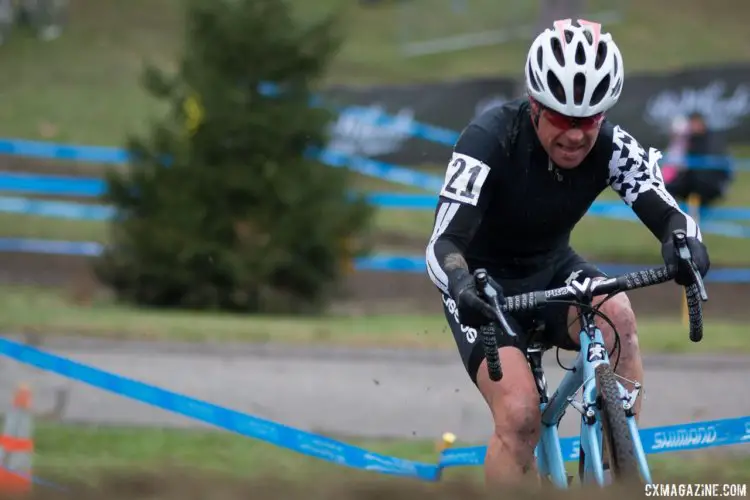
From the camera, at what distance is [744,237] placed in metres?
20.8

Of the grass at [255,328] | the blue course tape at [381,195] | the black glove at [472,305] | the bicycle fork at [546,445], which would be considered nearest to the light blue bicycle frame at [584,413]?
the bicycle fork at [546,445]

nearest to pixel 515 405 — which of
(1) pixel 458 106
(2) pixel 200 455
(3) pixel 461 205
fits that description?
(3) pixel 461 205

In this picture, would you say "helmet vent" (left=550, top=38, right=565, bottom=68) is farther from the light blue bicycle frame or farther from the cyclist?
the light blue bicycle frame

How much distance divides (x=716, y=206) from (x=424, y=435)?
15.5 m

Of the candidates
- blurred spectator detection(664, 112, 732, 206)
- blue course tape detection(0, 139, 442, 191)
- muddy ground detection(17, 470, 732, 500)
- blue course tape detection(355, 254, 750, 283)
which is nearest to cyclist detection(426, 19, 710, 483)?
muddy ground detection(17, 470, 732, 500)

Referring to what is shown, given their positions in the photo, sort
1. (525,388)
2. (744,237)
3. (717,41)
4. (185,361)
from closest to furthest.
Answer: (525,388) → (185,361) → (744,237) → (717,41)

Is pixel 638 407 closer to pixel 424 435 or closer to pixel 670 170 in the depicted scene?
pixel 424 435

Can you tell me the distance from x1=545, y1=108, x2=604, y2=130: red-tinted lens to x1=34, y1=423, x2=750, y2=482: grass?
8.29 ft

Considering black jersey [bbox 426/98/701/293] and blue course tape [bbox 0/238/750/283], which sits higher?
blue course tape [bbox 0/238/750/283]

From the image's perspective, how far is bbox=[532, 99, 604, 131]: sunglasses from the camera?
519 centimetres

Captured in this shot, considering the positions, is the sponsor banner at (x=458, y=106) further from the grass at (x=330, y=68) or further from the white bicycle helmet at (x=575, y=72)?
the white bicycle helmet at (x=575, y=72)

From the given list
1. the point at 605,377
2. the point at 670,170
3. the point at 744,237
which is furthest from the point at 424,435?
the point at 744,237

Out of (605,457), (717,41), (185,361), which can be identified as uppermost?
(717,41)

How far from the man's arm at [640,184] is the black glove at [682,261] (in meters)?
0.41
